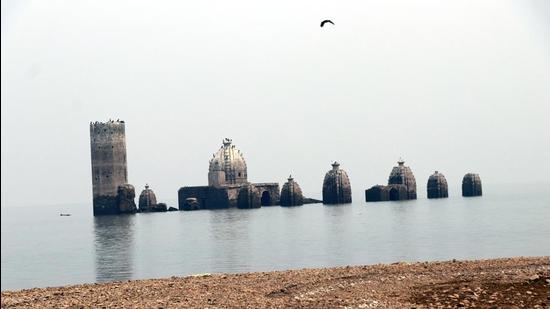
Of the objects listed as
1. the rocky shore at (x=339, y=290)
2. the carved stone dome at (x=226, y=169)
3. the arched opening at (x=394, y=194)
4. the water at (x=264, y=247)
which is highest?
the carved stone dome at (x=226, y=169)

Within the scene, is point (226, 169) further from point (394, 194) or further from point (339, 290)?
point (339, 290)

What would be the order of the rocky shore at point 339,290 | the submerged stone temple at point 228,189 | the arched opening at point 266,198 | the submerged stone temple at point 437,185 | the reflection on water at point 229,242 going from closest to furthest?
1. the rocky shore at point 339,290
2. the reflection on water at point 229,242
3. the submerged stone temple at point 228,189
4. the arched opening at point 266,198
5. the submerged stone temple at point 437,185

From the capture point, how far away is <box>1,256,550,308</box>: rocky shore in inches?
869

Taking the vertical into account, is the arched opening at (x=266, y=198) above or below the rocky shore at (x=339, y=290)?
above

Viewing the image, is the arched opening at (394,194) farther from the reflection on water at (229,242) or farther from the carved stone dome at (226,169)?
the reflection on water at (229,242)

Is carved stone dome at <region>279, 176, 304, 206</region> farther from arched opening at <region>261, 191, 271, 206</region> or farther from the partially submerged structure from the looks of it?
the partially submerged structure

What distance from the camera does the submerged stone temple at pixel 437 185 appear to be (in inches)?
7584

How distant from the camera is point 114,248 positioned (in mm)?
85562

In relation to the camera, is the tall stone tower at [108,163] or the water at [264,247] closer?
the water at [264,247]

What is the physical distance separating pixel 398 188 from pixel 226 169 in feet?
117

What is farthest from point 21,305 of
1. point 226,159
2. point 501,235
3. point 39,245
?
point 226,159

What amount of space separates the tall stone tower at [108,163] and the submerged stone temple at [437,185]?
69.4 m

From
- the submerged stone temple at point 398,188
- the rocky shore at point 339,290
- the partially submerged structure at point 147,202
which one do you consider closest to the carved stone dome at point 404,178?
the submerged stone temple at point 398,188

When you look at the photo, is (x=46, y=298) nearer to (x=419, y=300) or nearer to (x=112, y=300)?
(x=112, y=300)
